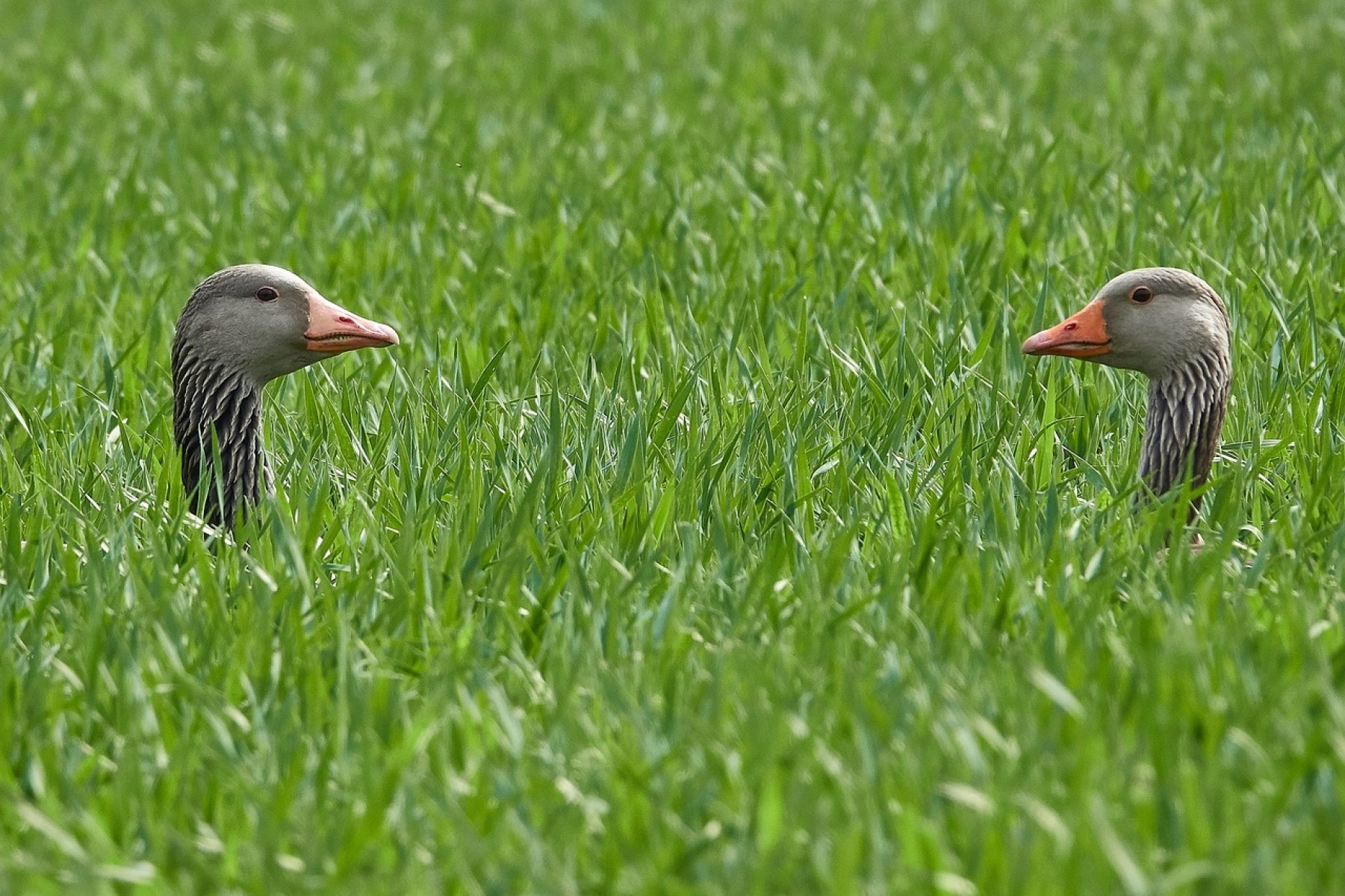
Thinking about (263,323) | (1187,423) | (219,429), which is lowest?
(219,429)

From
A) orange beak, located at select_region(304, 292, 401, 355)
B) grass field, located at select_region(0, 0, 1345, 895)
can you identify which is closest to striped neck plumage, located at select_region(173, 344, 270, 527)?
grass field, located at select_region(0, 0, 1345, 895)

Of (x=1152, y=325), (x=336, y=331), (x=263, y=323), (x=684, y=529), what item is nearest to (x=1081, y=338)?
(x=1152, y=325)

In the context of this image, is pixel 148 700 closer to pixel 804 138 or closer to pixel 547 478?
pixel 547 478

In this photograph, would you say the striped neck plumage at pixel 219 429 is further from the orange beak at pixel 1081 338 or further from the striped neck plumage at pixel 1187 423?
the striped neck plumage at pixel 1187 423

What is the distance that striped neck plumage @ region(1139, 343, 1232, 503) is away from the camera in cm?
464

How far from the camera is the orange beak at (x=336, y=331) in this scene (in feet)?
15.9

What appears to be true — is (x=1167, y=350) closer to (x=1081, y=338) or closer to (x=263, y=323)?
(x=1081, y=338)

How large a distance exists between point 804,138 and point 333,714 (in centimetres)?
642

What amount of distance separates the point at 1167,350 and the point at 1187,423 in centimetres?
20

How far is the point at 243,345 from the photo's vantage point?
486cm

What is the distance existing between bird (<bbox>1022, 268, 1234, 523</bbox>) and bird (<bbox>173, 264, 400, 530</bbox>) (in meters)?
1.83

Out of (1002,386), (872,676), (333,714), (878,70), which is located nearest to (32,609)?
(333,714)

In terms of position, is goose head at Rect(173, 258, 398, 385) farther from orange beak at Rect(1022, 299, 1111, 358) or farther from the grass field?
orange beak at Rect(1022, 299, 1111, 358)

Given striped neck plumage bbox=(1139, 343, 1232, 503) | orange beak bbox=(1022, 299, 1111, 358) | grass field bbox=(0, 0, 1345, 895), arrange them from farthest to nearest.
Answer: orange beak bbox=(1022, 299, 1111, 358) < striped neck plumage bbox=(1139, 343, 1232, 503) < grass field bbox=(0, 0, 1345, 895)
